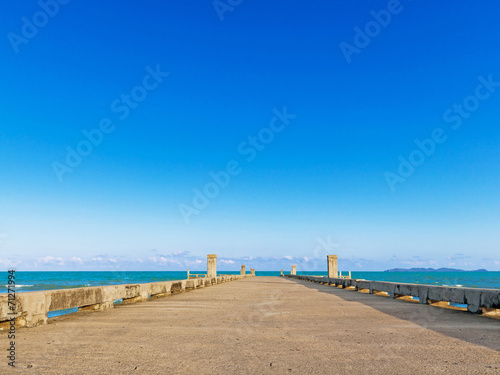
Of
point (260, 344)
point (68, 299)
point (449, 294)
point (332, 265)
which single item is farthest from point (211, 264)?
point (260, 344)

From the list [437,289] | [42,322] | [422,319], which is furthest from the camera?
[437,289]

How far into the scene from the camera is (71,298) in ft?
27.1

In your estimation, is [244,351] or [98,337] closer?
[244,351]

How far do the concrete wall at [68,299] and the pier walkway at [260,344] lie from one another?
278mm

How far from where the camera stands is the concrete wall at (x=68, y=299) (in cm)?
665

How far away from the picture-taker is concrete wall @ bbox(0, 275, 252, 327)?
665cm

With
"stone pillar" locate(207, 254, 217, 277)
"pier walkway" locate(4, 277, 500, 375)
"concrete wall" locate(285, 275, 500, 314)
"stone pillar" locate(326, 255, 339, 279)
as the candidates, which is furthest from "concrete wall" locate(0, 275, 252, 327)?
"stone pillar" locate(326, 255, 339, 279)

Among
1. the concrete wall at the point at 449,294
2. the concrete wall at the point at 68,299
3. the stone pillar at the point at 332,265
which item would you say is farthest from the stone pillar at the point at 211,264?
the concrete wall at the point at 68,299

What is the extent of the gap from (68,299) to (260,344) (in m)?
4.58

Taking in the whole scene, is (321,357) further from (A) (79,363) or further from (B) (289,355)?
(A) (79,363)

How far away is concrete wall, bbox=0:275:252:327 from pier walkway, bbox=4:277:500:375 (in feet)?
0.91

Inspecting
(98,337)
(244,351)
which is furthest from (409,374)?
(98,337)

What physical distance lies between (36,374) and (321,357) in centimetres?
288

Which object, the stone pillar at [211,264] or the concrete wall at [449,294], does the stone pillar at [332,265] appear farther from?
the concrete wall at [449,294]
